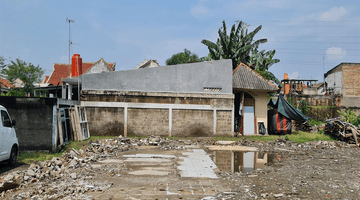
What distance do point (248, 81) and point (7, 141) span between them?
1623 cm

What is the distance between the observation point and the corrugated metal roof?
19.5 meters

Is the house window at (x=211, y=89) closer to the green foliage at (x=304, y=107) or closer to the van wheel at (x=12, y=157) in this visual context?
the van wheel at (x=12, y=157)

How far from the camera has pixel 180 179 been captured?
783 centimetres

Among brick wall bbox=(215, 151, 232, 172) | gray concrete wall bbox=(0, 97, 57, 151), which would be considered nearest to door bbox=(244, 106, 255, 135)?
brick wall bbox=(215, 151, 232, 172)

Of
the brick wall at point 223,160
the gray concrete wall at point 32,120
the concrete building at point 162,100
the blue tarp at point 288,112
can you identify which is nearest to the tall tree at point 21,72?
the concrete building at point 162,100

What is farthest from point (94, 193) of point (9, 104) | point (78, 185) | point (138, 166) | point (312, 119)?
point (312, 119)

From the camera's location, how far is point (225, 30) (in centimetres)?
2381

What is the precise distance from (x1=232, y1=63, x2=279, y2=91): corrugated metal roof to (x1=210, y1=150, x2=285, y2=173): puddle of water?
22.4ft

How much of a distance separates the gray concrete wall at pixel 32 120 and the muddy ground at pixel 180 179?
192 cm

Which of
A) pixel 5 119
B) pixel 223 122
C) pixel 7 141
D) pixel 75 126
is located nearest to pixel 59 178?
pixel 7 141

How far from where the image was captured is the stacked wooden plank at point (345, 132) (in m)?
17.0

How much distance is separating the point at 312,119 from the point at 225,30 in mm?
13804

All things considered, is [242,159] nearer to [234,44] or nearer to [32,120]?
[32,120]

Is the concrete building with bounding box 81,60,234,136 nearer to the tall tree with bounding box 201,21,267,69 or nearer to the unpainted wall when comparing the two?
the tall tree with bounding box 201,21,267,69
